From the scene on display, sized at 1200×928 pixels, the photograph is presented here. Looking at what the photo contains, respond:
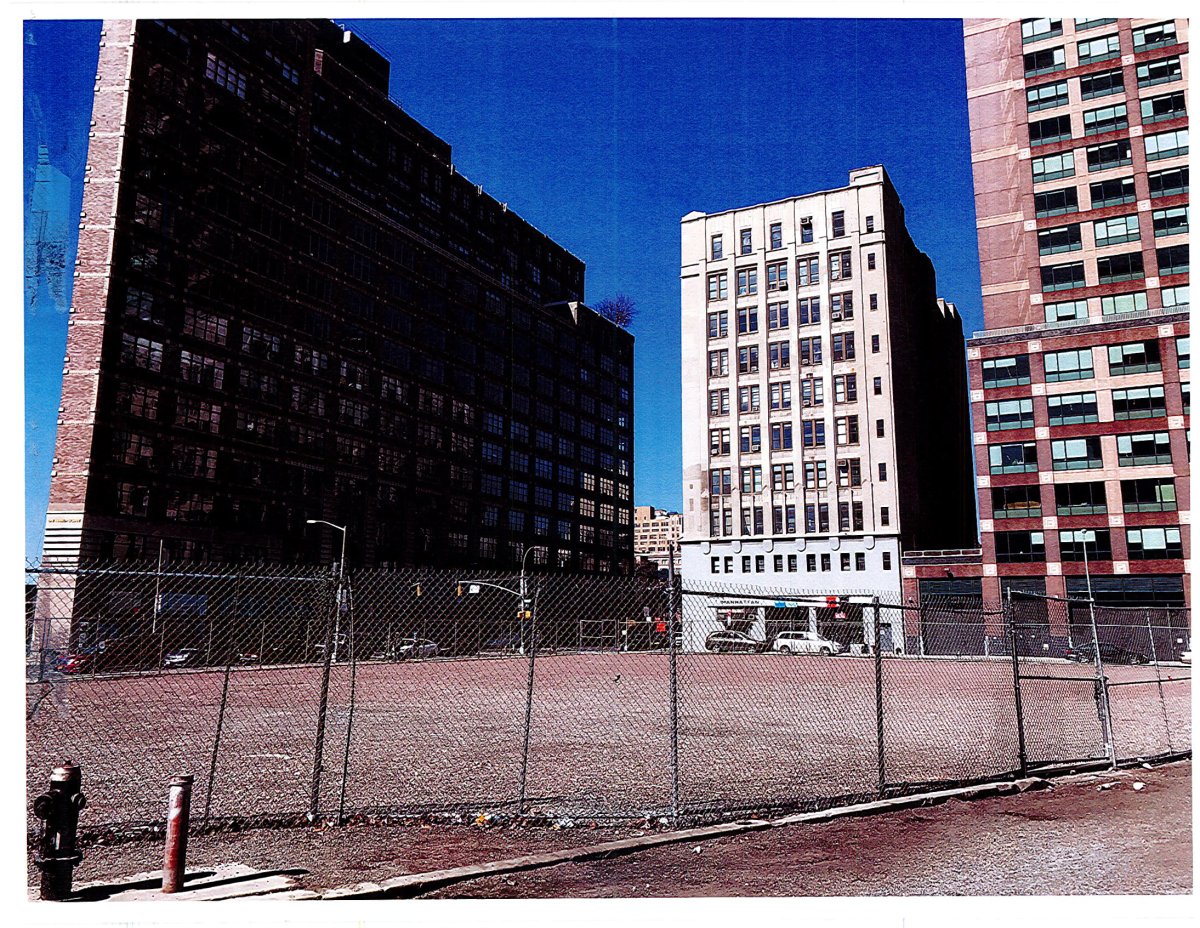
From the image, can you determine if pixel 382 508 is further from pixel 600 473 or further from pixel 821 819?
pixel 821 819

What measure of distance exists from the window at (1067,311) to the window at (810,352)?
19.5 metres

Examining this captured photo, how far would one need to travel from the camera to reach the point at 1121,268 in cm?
4403

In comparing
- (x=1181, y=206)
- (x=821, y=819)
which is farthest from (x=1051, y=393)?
(x=821, y=819)

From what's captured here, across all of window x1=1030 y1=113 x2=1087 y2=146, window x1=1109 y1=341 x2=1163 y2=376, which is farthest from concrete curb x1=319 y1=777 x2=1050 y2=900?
window x1=1030 y1=113 x2=1087 y2=146

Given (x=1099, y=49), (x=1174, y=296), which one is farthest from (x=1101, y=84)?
(x=1174, y=296)

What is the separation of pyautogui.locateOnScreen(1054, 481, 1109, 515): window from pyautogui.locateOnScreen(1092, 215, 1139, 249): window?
11913 mm

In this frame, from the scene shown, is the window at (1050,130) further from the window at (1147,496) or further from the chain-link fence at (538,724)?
the chain-link fence at (538,724)

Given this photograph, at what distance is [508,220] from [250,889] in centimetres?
8139

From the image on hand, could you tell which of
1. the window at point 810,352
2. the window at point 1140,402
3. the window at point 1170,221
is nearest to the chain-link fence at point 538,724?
the window at point 1140,402

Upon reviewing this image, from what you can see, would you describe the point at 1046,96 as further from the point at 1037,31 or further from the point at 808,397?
the point at 808,397

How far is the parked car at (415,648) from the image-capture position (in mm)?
37331

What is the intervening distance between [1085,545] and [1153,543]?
322cm

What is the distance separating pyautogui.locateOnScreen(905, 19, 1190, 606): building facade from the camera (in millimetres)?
39906

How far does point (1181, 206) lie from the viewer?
43.2m
